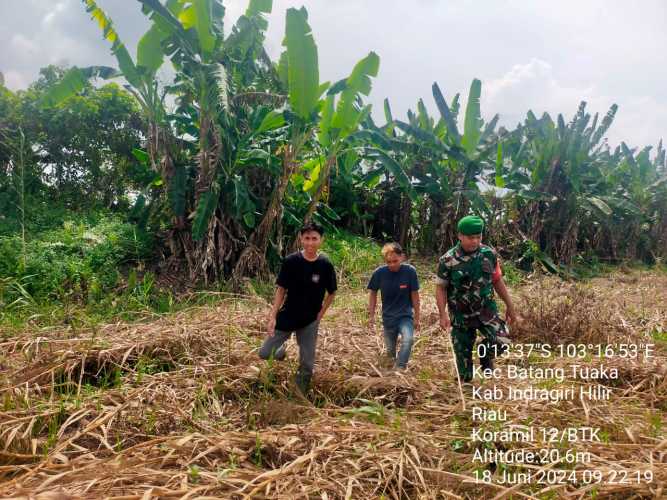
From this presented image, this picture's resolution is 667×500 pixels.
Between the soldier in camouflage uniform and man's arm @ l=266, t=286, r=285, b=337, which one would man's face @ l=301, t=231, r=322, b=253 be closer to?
man's arm @ l=266, t=286, r=285, b=337

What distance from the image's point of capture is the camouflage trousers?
3.35m

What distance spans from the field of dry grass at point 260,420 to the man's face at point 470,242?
1095 millimetres

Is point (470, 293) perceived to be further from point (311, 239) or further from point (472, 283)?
point (311, 239)

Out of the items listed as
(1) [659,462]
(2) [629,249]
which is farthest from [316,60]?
(2) [629,249]

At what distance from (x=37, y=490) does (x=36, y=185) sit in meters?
9.83

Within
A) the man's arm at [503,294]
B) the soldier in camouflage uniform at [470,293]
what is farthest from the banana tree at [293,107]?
the man's arm at [503,294]

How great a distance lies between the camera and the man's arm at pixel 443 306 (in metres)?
3.40

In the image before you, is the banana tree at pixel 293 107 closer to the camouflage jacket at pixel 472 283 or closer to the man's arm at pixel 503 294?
the camouflage jacket at pixel 472 283

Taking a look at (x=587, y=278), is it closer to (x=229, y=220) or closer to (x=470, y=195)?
(x=470, y=195)

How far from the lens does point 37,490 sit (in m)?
1.92

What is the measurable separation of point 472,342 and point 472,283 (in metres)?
0.49

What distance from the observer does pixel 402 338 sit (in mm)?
3844

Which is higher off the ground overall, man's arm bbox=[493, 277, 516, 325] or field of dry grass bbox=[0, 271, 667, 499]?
man's arm bbox=[493, 277, 516, 325]

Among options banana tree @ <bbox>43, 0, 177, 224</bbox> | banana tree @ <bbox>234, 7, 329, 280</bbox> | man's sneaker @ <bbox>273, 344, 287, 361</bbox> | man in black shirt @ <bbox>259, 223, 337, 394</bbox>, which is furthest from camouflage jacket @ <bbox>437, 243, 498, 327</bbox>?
banana tree @ <bbox>43, 0, 177, 224</bbox>
